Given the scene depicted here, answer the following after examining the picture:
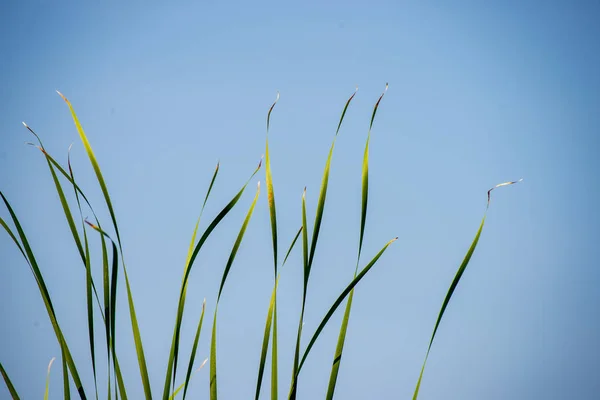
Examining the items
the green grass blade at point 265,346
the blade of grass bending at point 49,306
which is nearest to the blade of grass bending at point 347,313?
the green grass blade at point 265,346

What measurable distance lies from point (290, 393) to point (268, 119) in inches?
15.1

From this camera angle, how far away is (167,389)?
655mm

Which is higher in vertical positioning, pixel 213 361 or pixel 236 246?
pixel 236 246

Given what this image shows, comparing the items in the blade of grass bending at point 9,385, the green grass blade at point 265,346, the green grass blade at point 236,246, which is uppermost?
the green grass blade at point 236,246

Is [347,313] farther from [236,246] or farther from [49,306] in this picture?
[49,306]

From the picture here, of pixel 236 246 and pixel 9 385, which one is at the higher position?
pixel 236 246

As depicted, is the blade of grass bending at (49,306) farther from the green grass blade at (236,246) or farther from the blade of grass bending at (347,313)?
the blade of grass bending at (347,313)

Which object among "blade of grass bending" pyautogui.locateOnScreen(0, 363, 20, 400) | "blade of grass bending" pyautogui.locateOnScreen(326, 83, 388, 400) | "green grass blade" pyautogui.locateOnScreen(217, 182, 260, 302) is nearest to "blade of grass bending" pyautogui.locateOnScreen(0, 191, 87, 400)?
"blade of grass bending" pyautogui.locateOnScreen(0, 363, 20, 400)

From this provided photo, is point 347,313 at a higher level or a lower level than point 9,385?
higher

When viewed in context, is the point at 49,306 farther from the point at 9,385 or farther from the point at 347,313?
the point at 347,313

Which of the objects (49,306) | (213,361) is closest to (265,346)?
(213,361)

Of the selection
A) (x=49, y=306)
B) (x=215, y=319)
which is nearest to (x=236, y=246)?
(x=215, y=319)

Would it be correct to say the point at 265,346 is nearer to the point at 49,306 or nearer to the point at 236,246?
the point at 236,246

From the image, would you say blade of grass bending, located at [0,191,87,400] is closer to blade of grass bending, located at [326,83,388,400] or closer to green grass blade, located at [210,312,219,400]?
green grass blade, located at [210,312,219,400]
